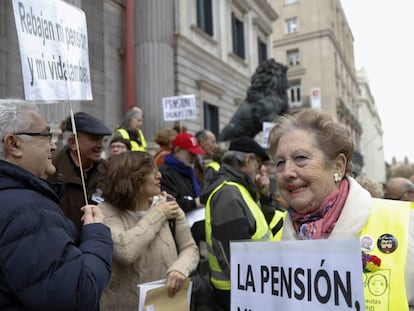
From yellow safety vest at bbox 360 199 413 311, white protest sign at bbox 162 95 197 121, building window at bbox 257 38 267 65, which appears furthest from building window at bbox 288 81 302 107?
yellow safety vest at bbox 360 199 413 311

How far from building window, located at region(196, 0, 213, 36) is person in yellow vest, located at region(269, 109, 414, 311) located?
14.9m

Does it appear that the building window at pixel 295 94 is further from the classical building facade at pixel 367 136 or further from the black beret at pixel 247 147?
the black beret at pixel 247 147

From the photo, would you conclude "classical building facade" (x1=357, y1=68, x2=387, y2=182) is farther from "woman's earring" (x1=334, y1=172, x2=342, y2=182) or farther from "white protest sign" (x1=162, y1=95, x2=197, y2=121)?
"woman's earring" (x1=334, y1=172, x2=342, y2=182)

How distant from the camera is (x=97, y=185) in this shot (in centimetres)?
330

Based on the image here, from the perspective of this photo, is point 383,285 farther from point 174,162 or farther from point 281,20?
point 281,20

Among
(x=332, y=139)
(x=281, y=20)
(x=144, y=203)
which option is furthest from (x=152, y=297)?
(x=281, y=20)

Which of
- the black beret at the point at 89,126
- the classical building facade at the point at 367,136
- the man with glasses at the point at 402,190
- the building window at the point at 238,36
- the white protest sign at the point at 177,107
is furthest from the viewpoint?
the classical building facade at the point at 367,136

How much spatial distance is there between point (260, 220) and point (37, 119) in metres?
1.71

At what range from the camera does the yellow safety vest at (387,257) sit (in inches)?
59.5

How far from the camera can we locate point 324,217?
180 cm

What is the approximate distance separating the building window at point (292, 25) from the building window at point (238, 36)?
81.7 ft

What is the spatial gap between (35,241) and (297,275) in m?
0.96

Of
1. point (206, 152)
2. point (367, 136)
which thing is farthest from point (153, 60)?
point (367, 136)

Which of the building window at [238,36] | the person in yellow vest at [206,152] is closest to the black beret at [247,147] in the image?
the person in yellow vest at [206,152]
